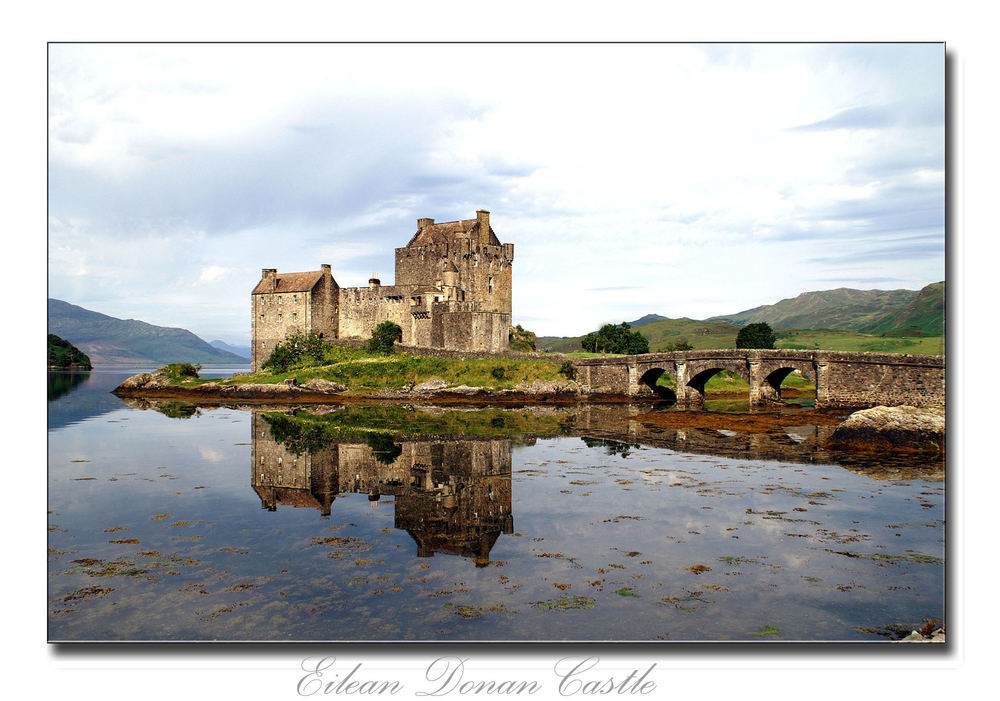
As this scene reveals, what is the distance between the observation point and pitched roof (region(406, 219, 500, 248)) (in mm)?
69188

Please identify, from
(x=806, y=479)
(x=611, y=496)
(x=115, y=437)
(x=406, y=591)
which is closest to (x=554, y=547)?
(x=406, y=591)

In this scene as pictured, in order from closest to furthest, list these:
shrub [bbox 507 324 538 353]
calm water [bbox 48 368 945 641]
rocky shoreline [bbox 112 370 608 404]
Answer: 1. calm water [bbox 48 368 945 641]
2. rocky shoreline [bbox 112 370 608 404]
3. shrub [bbox 507 324 538 353]

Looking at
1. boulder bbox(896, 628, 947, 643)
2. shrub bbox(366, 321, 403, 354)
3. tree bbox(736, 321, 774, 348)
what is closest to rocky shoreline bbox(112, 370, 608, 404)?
shrub bbox(366, 321, 403, 354)

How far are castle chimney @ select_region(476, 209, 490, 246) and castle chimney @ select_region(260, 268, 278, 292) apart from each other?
978 inches

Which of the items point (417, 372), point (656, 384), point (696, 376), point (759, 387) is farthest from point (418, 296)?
point (759, 387)

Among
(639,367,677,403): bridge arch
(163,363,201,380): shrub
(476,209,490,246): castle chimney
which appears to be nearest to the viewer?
(639,367,677,403): bridge arch

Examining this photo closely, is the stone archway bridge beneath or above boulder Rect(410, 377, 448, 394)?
above

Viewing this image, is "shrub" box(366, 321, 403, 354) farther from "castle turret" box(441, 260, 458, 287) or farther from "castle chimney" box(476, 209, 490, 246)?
"castle chimney" box(476, 209, 490, 246)

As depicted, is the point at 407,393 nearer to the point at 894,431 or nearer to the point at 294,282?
the point at 294,282

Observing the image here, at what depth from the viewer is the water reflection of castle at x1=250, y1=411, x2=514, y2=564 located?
14.0 metres

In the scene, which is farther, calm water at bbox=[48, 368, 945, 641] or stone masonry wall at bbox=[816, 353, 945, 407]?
stone masonry wall at bbox=[816, 353, 945, 407]

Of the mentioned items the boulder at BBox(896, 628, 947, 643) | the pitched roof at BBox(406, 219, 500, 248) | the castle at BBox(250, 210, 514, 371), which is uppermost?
the pitched roof at BBox(406, 219, 500, 248)

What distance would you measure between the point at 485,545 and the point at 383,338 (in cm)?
5433

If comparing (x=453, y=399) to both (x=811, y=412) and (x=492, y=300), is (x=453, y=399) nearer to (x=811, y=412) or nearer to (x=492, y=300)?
(x=492, y=300)
